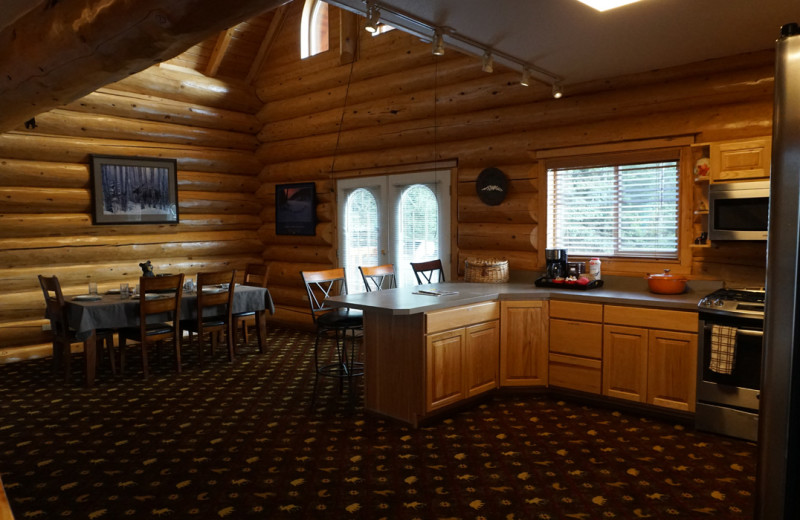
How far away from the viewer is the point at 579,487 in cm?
334

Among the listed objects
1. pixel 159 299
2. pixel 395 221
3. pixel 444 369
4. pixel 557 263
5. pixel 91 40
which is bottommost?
pixel 444 369

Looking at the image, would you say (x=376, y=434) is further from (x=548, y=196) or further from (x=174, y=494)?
(x=548, y=196)

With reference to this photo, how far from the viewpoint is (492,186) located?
610cm

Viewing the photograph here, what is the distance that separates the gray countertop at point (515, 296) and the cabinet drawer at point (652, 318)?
0.05m

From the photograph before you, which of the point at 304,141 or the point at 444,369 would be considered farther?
the point at 304,141

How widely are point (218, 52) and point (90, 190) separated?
273 centimetres

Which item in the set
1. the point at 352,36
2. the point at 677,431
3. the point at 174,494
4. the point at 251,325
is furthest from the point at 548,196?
the point at 251,325

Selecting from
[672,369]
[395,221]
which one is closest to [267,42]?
[395,221]

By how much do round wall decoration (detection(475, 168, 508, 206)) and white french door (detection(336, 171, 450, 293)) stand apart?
53cm

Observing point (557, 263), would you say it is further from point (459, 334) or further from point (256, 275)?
point (256, 275)

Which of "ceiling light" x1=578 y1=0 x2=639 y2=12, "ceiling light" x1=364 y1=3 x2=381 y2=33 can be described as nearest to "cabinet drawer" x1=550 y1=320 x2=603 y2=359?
"ceiling light" x1=578 y1=0 x2=639 y2=12

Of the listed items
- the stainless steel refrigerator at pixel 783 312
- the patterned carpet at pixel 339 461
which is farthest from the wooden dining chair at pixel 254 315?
the stainless steel refrigerator at pixel 783 312

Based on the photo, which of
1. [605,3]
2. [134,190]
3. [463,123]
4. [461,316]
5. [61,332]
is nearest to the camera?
[605,3]

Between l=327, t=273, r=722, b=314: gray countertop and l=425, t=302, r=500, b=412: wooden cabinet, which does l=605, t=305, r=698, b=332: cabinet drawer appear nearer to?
l=327, t=273, r=722, b=314: gray countertop
